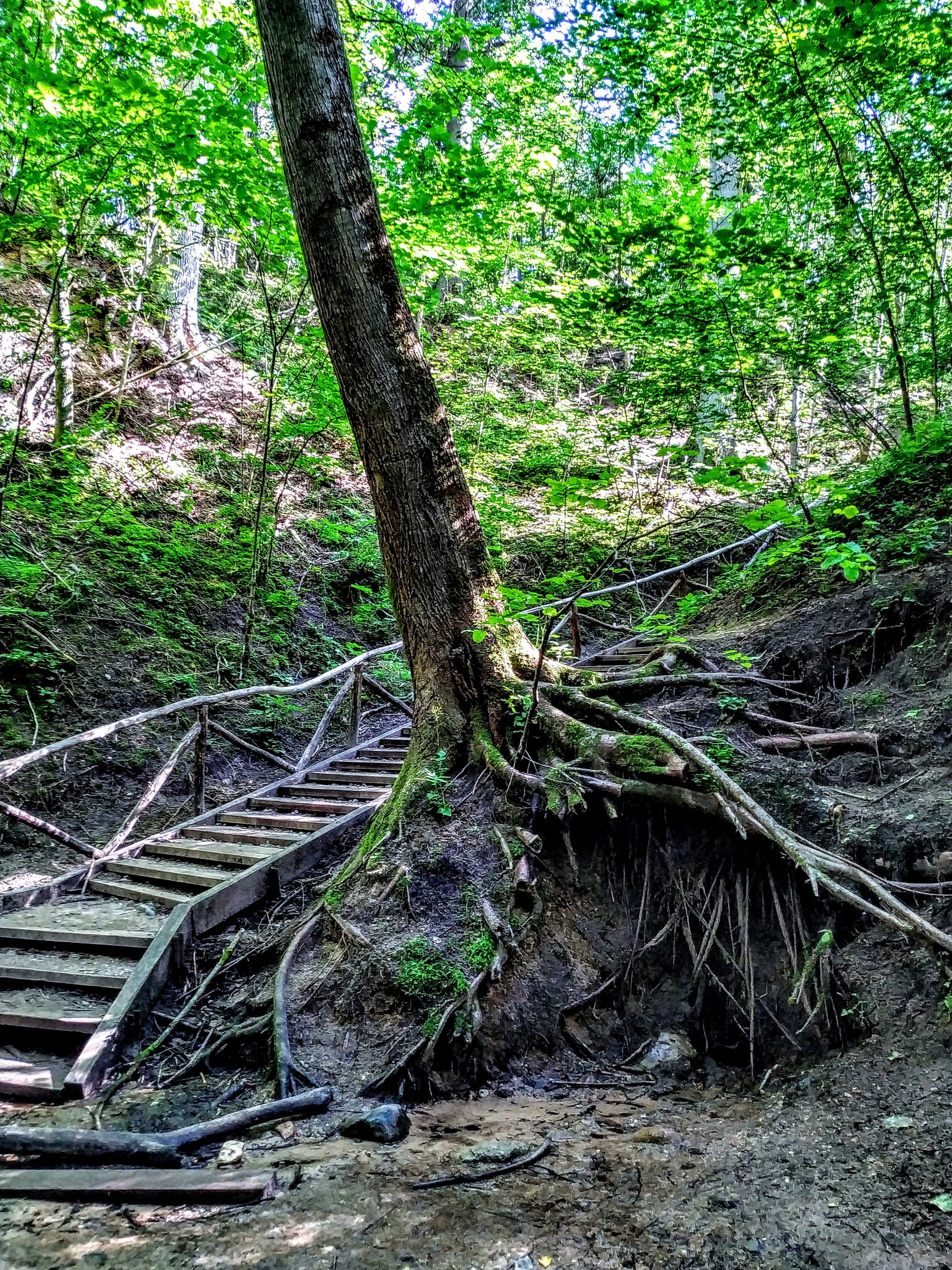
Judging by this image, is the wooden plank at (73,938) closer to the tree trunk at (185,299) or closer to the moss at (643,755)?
the moss at (643,755)

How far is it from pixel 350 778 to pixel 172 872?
208 centimetres

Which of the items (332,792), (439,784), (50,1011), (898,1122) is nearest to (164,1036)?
(50,1011)

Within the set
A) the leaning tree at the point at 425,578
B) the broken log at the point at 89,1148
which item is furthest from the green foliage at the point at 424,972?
the broken log at the point at 89,1148

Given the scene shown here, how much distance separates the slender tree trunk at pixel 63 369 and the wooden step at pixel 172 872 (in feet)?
20.8

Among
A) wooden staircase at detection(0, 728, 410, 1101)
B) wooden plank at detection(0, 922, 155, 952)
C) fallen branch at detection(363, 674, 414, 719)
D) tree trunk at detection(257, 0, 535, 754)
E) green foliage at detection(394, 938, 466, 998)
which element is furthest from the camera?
fallen branch at detection(363, 674, 414, 719)

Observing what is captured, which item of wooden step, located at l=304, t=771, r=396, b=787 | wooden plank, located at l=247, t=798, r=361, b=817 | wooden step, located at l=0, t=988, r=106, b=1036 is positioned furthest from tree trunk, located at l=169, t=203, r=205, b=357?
wooden step, located at l=0, t=988, r=106, b=1036

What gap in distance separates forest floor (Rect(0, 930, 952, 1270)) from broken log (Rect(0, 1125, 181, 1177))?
0.28 metres

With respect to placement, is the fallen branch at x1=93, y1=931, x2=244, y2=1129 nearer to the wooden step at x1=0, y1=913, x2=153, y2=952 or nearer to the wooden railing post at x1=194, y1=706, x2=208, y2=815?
the wooden step at x1=0, y1=913, x2=153, y2=952

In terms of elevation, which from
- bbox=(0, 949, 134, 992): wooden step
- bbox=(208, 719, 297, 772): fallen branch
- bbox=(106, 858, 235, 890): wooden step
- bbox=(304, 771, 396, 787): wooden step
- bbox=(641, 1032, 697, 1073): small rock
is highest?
bbox=(208, 719, 297, 772): fallen branch

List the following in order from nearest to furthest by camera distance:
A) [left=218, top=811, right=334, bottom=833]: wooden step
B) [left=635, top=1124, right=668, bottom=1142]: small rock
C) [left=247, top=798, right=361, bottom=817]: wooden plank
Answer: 1. [left=635, top=1124, right=668, bottom=1142]: small rock
2. [left=218, top=811, right=334, bottom=833]: wooden step
3. [left=247, top=798, right=361, bottom=817]: wooden plank

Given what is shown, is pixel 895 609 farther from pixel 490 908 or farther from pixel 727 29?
pixel 727 29

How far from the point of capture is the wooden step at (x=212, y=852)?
17.1ft

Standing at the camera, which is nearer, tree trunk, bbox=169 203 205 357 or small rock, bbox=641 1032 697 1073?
small rock, bbox=641 1032 697 1073

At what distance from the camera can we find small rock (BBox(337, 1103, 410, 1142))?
9.16ft
